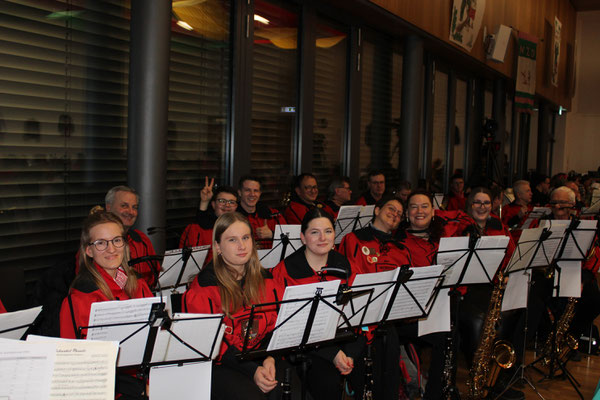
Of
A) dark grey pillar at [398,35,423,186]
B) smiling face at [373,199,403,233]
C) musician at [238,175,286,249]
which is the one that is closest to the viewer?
smiling face at [373,199,403,233]

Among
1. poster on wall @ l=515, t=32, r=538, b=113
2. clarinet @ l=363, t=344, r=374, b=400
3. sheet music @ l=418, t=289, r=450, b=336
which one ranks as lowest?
clarinet @ l=363, t=344, r=374, b=400

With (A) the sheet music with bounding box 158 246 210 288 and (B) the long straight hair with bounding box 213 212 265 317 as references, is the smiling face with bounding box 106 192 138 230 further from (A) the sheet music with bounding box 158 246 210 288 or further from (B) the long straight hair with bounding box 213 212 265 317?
(B) the long straight hair with bounding box 213 212 265 317

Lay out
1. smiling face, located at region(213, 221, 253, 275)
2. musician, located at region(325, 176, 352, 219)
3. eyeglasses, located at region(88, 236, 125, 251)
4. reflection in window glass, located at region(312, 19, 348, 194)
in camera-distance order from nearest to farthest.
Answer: eyeglasses, located at region(88, 236, 125, 251)
smiling face, located at region(213, 221, 253, 275)
musician, located at region(325, 176, 352, 219)
reflection in window glass, located at region(312, 19, 348, 194)

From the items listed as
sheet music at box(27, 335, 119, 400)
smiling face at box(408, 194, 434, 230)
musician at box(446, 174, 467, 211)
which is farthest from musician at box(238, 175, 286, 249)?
musician at box(446, 174, 467, 211)

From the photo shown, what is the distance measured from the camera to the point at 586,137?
76.3 ft

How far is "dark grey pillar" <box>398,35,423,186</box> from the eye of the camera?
9.18 m

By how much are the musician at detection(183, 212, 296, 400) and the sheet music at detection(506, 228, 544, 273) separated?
6.83 ft

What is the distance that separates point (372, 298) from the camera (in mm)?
3344

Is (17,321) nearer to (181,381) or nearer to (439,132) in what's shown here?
(181,381)

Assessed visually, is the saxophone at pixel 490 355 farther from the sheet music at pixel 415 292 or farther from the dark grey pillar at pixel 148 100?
the dark grey pillar at pixel 148 100

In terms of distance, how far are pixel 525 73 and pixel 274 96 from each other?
30.0ft

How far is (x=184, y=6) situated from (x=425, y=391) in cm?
381

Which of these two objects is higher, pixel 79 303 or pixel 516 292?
pixel 79 303

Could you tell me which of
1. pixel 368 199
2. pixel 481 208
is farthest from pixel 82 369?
pixel 368 199
